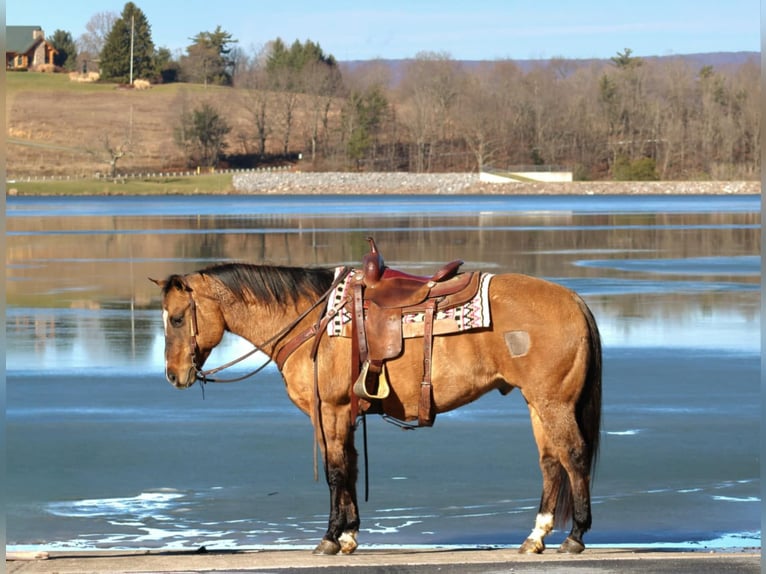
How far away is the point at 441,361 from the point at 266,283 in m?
1.24

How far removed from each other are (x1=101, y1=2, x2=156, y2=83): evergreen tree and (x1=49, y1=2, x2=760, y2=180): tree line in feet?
45.6

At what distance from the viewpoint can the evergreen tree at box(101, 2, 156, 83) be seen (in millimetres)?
144625

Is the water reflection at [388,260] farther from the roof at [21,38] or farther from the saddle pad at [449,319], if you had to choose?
the roof at [21,38]

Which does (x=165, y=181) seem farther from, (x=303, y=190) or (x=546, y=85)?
(x=546, y=85)

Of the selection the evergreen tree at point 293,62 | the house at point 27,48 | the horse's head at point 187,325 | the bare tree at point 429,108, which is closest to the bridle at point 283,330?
the horse's head at point 187,325

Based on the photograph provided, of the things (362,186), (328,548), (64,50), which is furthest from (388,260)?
(64,50)

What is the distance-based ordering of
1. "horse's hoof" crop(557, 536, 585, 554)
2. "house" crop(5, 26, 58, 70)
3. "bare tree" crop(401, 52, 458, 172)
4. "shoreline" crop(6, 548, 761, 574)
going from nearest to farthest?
"shoreline" crop(6, 548, 761, 574) → "horse's hoof" crop(557, 536, 585, 554) → "bare tree" crop(401, 52, 458, 172) → "house" crop(5, 26, 58, 70)

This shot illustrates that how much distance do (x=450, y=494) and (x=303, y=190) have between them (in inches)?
3685

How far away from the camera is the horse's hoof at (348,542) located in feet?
24.7

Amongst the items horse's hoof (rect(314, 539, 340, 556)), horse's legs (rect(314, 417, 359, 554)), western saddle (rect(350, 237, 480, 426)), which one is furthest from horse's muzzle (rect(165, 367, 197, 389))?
horse's hoof (rect(314, 539, 340, 556))

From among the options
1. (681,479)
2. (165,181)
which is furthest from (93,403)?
(165,181)

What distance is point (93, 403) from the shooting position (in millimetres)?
13297

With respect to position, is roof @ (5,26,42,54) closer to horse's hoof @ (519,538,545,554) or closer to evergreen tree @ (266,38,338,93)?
evergreen tree @ (266,38,338,93)

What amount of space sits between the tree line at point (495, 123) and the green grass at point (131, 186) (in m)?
13.4
